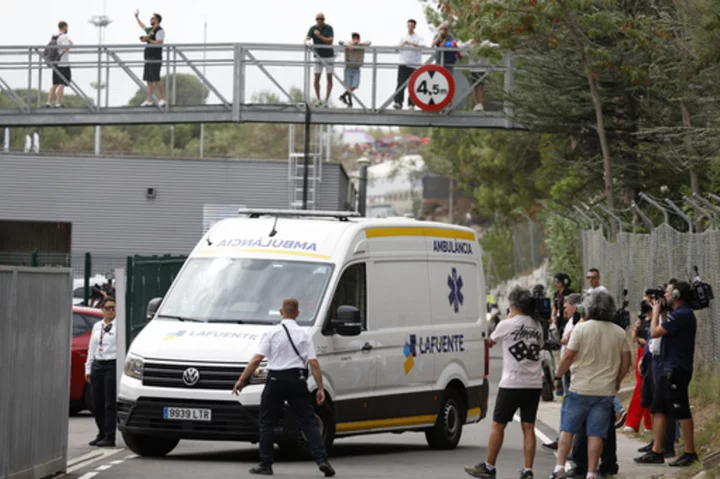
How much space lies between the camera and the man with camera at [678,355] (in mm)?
14883

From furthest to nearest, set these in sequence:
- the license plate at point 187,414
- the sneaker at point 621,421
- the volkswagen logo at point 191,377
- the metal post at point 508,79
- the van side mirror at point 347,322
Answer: the metal post at point 508,79
the sneaker at point 621,421
the van side mirror at point 347,322
the volkswagen logo at point 191,377
the license plate at point 187,414

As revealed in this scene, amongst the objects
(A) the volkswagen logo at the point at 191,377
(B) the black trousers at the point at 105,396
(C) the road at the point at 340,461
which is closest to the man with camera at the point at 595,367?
(C) the road at the point at 340,461

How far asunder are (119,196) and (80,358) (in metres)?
31.2

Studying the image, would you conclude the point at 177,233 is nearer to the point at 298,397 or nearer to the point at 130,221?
the point at 130,221

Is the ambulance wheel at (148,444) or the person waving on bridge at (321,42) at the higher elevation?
the person waving on bridge at (321,42)

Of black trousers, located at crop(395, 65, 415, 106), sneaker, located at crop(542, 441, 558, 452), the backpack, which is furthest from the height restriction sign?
sneaker, located at crop(542, 441, 558, 452)

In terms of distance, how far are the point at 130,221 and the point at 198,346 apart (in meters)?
37.3

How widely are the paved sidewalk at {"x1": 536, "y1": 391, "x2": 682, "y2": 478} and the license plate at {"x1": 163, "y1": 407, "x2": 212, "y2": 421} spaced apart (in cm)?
328

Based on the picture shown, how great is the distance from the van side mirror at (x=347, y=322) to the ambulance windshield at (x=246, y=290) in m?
0.28

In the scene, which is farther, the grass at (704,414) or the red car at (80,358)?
the red car at (80,358)

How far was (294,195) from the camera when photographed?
159ft

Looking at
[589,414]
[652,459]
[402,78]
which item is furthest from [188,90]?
[589,414]

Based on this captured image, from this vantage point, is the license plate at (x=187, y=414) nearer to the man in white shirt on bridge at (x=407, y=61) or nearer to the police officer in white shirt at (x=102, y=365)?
the police officer in white shirt at (x=102, y=365)

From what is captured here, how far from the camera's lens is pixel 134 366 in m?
15.1
